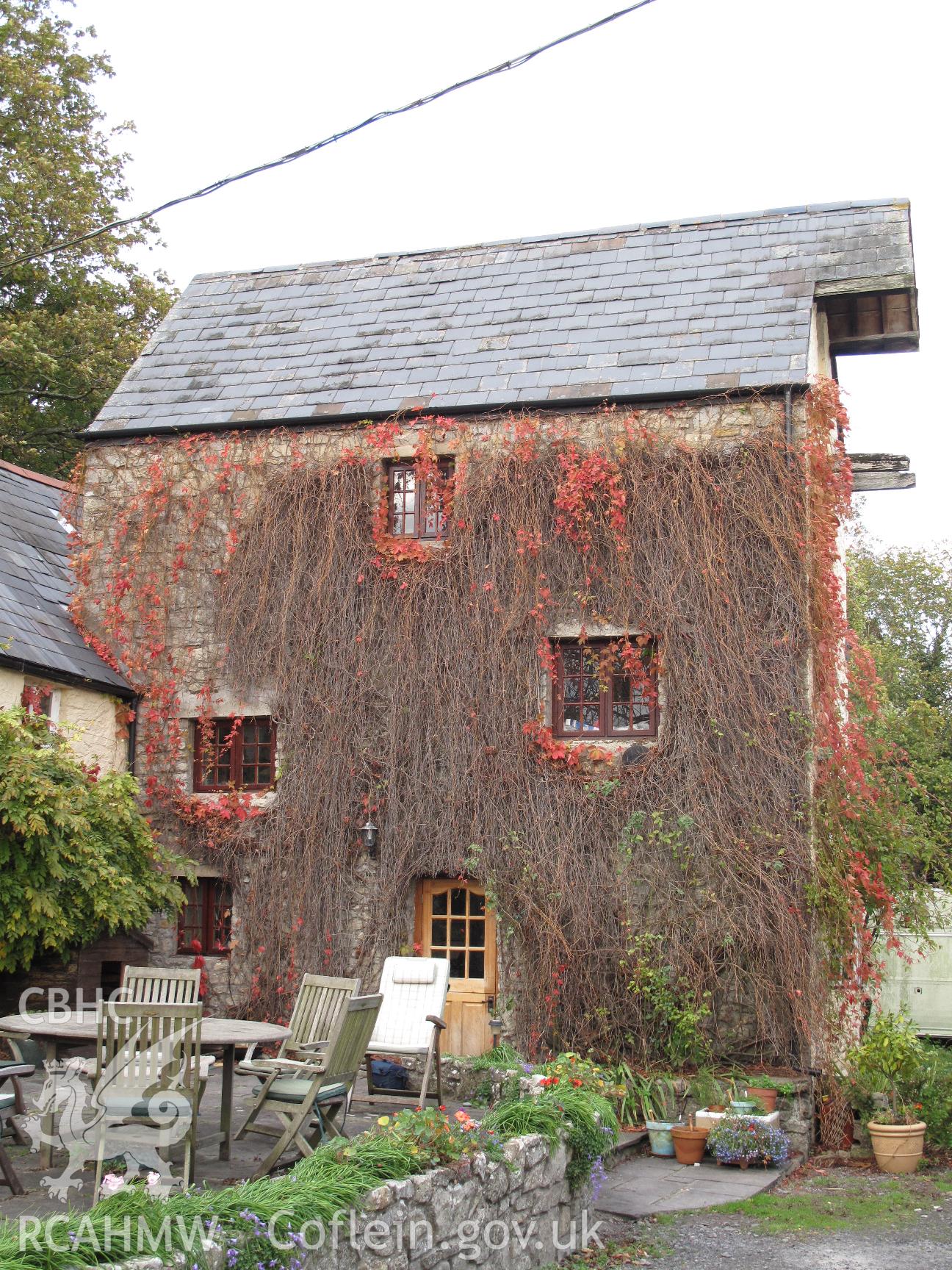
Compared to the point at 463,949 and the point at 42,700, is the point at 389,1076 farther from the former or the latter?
the point at 42,700

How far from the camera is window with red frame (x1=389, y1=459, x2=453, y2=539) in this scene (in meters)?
12.8

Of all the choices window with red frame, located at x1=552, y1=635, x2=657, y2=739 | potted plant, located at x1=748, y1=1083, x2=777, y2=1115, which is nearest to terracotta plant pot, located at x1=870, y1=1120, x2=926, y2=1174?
potted plant, located at x1=748, y1=1083, x2=777, y2=1115

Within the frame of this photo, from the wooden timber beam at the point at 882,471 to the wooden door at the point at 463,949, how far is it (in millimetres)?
5895

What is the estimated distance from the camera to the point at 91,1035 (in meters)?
6.80

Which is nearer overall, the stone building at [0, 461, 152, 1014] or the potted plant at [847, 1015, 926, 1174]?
the potted plant at [847, 1015, 926, 1174]

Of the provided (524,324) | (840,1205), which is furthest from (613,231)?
(840,1205)

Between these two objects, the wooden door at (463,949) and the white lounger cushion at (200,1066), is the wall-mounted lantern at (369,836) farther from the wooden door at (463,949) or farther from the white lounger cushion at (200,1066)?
the white lounger cushion at (200,1066)

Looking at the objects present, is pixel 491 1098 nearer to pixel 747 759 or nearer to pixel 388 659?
pixel 747 759

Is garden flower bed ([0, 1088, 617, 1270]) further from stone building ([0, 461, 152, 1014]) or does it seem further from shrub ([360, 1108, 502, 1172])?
stone building ([0, 461, 152, 1014])

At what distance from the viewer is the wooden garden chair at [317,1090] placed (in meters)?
6.68

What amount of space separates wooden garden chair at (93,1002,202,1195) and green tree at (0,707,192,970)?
4300 millimetres

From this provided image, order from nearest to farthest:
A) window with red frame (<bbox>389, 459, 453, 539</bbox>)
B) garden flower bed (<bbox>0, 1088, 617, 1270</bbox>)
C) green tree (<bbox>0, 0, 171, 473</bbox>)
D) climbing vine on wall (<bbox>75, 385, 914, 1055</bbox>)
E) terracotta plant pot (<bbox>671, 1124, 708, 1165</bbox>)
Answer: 1. garden flower bed (<bbox>0, 1088, 617, 1270</bbox>)
2. terracotta plant pot (<bbox>671, 1124, 708, 1165</bbox>)
3. climbing vine on wall (<bbox>75, 385, 914, 1055</bbox>)
4. window with red frame (<bbox>389, 459, 453, 539</bbox>)
5. green tree (<bbox>0, 0, 171, 473</bbox>)

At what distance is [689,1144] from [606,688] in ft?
13.5

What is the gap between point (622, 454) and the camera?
12148 mm
